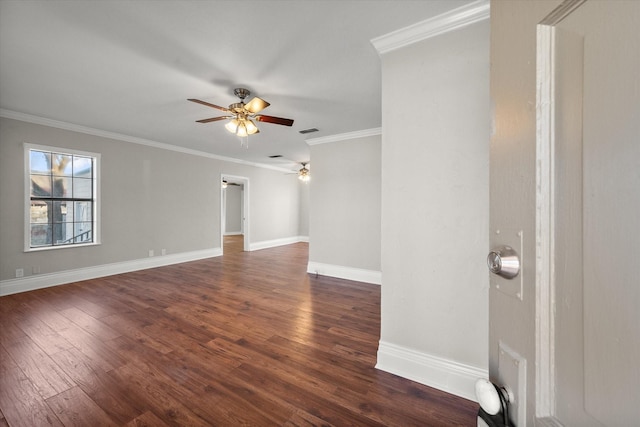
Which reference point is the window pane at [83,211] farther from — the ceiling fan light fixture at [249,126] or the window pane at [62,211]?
the ceiling fan light fixture at [249,126]

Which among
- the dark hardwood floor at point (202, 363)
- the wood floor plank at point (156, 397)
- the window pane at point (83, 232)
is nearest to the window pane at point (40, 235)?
the window pane at point (83, 232)

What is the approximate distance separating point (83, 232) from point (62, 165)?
118 centimetres

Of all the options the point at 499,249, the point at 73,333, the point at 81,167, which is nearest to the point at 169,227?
the point at 81,167

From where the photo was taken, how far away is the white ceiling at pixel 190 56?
179 centimetres

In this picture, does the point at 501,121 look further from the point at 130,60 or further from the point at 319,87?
the point at 130,60

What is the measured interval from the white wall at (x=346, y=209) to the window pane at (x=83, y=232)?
4017 mm

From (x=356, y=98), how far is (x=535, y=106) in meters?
2.99

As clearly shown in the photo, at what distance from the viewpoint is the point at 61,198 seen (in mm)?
4191

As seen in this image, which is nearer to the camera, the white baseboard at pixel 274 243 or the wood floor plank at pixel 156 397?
the wood floor plank at pixel 156 397

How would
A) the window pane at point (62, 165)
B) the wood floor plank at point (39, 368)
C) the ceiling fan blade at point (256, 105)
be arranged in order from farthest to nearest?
the window pane at point (62, 165)
the ceiling fan blade at point (256, 105)
the wood floor plank at point (39, 368)

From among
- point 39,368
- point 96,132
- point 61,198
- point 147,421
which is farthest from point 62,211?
point 147,421

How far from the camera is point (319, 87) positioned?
114 inches

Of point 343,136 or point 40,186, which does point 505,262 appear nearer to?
point 343,136

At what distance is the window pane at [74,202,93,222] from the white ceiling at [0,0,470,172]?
4.69ft
